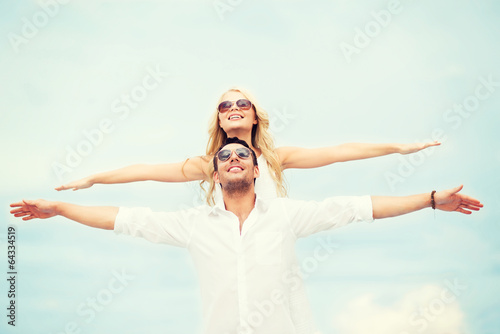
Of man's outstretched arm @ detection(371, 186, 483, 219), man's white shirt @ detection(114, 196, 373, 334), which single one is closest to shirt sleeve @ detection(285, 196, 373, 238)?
man's white shirt @ detection(114, 196, 373, 334)

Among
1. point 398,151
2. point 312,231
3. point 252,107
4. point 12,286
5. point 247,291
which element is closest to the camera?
point 247,291

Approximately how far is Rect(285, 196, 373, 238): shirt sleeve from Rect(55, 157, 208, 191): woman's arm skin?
217cm

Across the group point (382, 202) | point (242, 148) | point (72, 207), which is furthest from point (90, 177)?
point (382, 202)

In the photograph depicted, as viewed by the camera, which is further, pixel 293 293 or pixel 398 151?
pixel 398 151

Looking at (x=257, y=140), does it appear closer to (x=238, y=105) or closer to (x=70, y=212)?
(x=238, y=105)

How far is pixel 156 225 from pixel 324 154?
2.85m

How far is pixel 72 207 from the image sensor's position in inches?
221

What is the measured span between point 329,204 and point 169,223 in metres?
1.65

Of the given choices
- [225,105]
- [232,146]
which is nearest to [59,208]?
[232,146]

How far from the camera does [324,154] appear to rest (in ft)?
23.9

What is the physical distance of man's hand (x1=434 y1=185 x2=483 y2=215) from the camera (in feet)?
17.4

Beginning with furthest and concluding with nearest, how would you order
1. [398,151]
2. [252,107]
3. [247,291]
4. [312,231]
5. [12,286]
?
1. [12,286]
2. [252,107]
3. [398,151]
4. [312,231]
5. [247,291]

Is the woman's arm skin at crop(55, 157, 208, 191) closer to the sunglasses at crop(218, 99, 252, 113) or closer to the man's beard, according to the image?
the sunglasses at crop(218, 99, 252, 113)

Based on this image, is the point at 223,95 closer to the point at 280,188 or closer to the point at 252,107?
the point at 252,107
